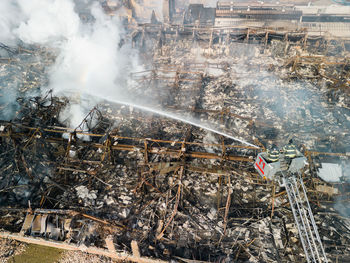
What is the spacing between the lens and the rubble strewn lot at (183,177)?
6.66m

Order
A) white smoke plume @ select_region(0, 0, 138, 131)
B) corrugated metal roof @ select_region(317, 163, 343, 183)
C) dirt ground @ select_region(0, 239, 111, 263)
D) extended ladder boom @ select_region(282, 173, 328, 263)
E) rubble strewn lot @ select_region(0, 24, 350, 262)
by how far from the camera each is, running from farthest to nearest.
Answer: white smoke plume @ select_region(0, 0, 138, 131) → corrugated metal roof @ select_region(317, 163, 343, 183) → rubble strewn lot @ select_region(0, 24, 350, 262) → dirt ground @ select_region(0, 239, 111, 263) → extended ladder boom @ select_region(282, 173, 328, 263)

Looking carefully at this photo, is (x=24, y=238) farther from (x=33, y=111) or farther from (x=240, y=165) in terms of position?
(x=240, y=165)

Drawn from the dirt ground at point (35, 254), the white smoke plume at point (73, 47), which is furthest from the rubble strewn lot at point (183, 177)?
the white smoke plume at point (73, 47)

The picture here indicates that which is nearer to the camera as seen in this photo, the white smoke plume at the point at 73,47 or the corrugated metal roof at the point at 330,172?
the corrugated metal roof at the point at 330,172

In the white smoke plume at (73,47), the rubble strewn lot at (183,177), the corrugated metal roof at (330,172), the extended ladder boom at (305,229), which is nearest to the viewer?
the extended ladder boom at (305,229)

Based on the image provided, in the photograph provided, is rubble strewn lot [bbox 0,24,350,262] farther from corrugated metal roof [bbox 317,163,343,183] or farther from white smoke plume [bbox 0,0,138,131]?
white smoke plume [bbox 0,0,138,131]

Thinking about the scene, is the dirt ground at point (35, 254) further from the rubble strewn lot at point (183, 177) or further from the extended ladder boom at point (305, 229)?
the extended ladder boom at point (305, 229)

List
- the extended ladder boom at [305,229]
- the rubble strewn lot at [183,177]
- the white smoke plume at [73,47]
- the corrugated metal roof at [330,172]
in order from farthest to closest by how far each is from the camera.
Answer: the white smoke plume at [73,47], the corrugated metal roof at [330,172], the rubble strewn lot at [183,177], the extended ladder boom at [305,229]

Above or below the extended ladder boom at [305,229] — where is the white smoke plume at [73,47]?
above

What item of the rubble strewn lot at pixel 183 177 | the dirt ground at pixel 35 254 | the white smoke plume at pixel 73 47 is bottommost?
the dirt ground at pixel 35 254

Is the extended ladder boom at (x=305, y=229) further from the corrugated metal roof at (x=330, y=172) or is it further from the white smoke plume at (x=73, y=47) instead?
the white smoke plume at (x=73, y=47)

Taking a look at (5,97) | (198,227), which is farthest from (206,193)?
(5,97)

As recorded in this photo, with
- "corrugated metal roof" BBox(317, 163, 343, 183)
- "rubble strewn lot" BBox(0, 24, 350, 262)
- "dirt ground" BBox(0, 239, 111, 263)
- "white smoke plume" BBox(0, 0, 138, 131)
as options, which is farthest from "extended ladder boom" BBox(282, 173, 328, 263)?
"white smoke plume" BBox(0, 0, 138, 131)

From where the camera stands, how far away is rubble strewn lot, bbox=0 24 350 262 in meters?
6.66
